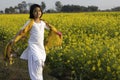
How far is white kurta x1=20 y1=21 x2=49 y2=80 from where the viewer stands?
5.89 m

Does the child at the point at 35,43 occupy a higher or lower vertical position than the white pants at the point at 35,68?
higher

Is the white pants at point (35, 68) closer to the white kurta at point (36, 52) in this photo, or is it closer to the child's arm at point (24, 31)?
the white kurta at point (36, 52)

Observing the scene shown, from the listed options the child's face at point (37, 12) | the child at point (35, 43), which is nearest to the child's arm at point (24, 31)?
the child at point (35, 43)

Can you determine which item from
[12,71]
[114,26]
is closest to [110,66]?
[12,71]

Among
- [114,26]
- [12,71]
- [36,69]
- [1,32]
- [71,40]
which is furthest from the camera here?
[1,32]

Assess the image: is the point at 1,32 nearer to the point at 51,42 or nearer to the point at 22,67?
the point at 22,67

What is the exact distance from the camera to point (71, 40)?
9.80 metres

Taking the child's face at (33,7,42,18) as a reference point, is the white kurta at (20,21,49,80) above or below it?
below

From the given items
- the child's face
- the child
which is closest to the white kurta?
the child

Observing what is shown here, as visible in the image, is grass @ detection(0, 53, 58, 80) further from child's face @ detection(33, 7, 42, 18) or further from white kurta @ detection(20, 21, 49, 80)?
child's face @ detection(33, 7, 42, 18)

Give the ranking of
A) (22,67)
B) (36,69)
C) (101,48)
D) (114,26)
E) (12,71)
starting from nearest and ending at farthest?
(36,69), (101,48), (12,71), (22,67), (114,26)

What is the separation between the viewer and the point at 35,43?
598cm

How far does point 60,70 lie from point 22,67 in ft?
3.86

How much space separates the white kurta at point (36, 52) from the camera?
19.3 feet
